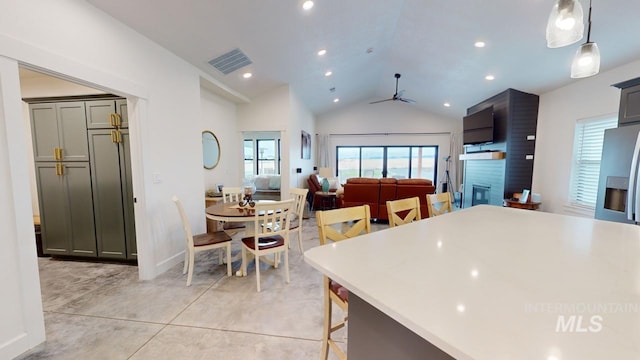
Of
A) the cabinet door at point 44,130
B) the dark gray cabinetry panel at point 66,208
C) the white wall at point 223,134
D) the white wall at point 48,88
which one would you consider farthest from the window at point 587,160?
the cabinet door at point 44,130

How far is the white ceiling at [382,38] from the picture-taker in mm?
2586

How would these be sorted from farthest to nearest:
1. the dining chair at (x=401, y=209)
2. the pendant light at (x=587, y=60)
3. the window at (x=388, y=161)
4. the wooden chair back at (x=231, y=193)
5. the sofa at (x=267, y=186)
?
the window at (x=388, y=161)
the sofa at (x=267, y=186)
the wooden chair back at (x=231, y=193)
the dining chair at (x=401, y=209)
the pendant light at (x=587, y=60)

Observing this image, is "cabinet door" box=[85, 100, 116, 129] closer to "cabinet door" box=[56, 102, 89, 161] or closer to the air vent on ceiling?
"cabinet door" box=[56, 102, 89, 161]

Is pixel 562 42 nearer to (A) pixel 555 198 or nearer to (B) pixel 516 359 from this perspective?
(B) pixel 516 359

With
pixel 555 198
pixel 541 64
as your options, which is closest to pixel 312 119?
pixel 541 64

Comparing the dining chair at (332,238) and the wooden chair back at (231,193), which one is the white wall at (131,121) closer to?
the wooden chair back at (231,193)

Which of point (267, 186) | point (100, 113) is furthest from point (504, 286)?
point (267, 186)

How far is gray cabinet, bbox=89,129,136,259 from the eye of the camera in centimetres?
299

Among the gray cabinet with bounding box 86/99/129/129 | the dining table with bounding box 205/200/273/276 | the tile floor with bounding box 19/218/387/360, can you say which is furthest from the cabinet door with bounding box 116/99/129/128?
the tile floor with bounding box 19/218/387/360

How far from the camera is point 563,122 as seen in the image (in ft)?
13.8

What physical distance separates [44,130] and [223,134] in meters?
2.42

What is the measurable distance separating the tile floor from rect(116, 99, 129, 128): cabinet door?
1.75 metres

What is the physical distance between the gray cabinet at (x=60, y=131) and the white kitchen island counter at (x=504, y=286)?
11.6 ft

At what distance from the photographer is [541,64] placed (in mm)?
3773
